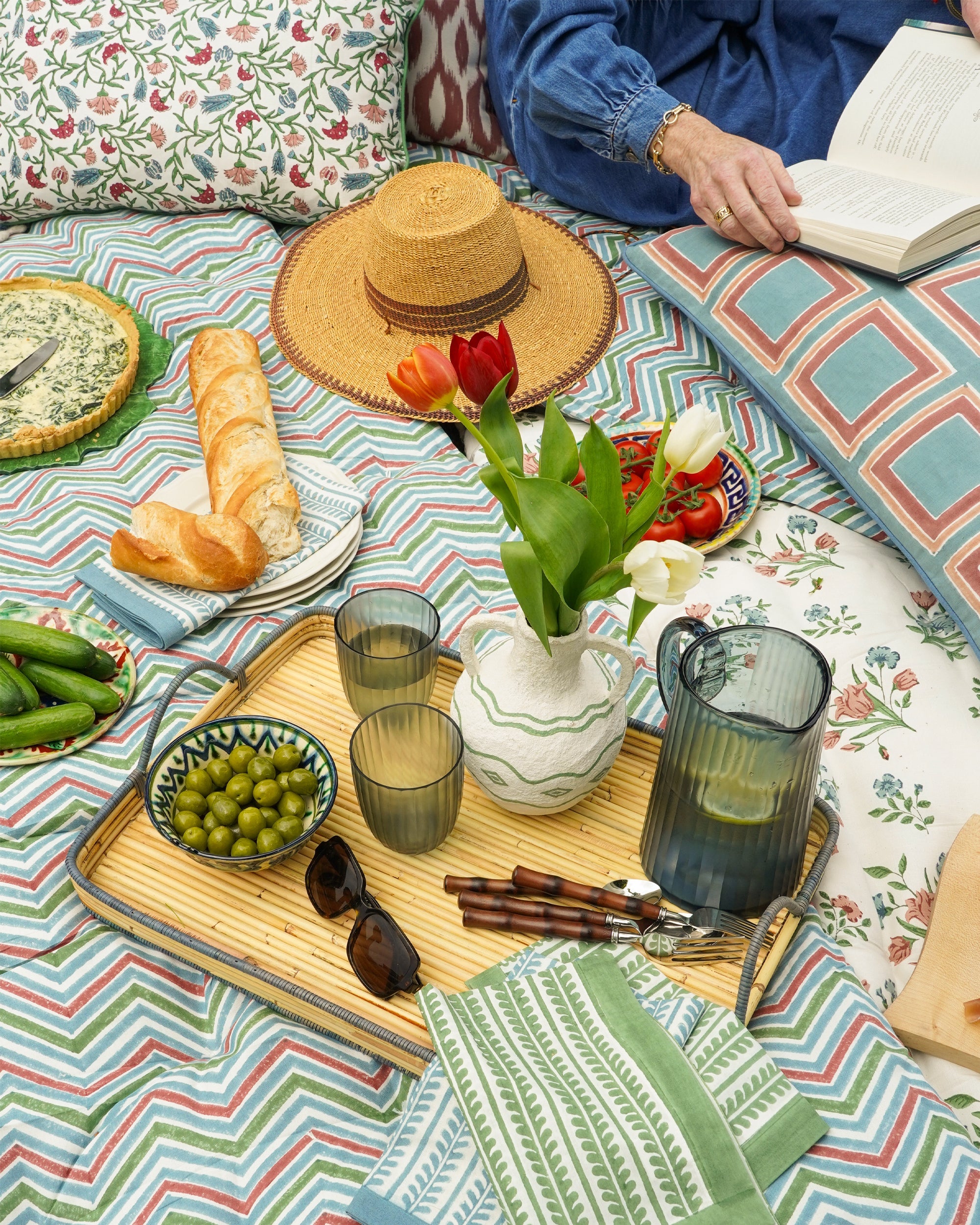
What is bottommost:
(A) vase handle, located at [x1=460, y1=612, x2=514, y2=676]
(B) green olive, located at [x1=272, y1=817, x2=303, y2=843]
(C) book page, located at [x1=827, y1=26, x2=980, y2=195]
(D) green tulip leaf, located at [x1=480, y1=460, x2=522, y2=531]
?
(B) green olive, located at [x1=272, y1=817, x2=303, y2=843]

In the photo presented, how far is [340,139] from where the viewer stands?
1.72 metres

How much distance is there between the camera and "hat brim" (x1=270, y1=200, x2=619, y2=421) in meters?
1.48

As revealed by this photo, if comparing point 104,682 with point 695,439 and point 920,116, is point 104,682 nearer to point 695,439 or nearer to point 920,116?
point 695,439

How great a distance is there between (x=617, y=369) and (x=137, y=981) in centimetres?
101

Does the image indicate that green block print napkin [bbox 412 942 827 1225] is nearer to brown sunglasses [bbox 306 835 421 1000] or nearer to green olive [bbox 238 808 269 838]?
brown sunglasses [bbox 306 835 421 1000]

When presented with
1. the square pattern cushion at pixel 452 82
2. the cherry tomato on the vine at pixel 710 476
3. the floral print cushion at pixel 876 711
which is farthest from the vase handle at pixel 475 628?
the square pattern cushion at pixel 452 82

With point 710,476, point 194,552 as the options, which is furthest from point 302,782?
point 710,476

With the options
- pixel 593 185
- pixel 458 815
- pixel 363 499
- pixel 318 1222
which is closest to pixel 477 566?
pixel 363 499

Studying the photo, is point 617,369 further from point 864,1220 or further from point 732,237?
point 864,1220

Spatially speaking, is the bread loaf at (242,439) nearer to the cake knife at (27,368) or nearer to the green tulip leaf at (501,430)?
the cake knife at (27,368)

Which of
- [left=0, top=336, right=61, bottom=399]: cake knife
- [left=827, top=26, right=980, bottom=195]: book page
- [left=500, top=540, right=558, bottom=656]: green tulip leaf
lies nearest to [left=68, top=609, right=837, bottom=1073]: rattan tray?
[left=500, top=540, right=558, bottom=656]: green tulip leaf

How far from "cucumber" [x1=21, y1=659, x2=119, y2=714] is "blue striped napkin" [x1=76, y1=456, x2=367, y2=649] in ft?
0.35

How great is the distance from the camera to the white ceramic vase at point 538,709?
0.81 meters

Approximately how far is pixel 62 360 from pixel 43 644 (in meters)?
0.59
